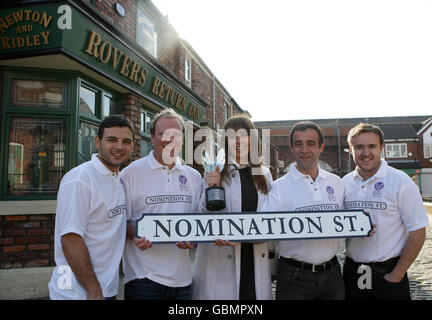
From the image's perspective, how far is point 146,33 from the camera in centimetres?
732

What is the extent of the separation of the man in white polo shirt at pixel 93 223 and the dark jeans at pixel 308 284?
1290mm

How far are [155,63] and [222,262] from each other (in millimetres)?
5261

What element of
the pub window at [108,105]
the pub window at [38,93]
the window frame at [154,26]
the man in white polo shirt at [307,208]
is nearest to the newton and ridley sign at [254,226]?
the man in white polo shirt at [307,208]

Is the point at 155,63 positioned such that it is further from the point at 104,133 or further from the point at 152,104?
the point at 104,133

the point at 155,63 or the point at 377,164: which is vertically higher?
the point at 155,63

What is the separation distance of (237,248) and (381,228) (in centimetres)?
120

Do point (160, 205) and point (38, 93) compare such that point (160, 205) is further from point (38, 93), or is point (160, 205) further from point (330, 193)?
point (38, 93)

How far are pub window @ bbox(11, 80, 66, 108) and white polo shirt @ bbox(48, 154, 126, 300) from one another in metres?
3.21

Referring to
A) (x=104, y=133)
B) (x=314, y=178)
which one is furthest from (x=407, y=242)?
(x=104, y=133)

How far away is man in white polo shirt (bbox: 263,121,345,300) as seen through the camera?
2.33 meters

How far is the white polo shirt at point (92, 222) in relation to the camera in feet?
6.47

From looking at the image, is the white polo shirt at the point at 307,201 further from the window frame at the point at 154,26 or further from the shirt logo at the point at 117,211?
the window frame at the point at 154,26

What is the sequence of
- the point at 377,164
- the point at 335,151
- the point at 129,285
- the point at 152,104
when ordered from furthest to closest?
1. the point at 335,151
2. the point at 152,104
3. the point at 377,164
4. the point at 129,285

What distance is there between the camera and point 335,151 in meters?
36.6
